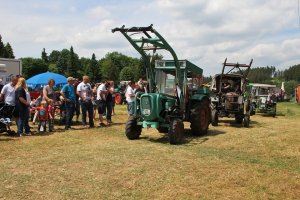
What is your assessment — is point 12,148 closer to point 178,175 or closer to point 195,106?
point 178,175

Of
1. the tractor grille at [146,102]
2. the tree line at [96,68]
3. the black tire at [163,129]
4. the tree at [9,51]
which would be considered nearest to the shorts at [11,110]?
the tractor grille at [146,102]

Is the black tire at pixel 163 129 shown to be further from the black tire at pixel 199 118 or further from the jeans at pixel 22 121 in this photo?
the jeans at pixel 22 121

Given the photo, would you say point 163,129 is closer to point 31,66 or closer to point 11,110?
point 11,110

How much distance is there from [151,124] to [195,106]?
1.90 metres

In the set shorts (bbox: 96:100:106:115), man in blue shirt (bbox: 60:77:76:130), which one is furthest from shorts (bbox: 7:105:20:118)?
shorts (bbox: 96:100:106:115)

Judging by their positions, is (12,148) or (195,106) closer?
(12,148)

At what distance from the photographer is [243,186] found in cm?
480

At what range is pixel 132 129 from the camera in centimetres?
850

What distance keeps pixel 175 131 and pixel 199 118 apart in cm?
160

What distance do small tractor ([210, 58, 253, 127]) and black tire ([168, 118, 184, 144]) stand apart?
158 inches

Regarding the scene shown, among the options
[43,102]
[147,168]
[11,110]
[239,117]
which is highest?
[43,102]

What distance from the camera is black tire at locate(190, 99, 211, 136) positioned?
9133mm

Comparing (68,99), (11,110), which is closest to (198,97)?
(68,99)

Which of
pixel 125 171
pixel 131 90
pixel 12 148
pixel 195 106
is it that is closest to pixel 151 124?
pixel 195 106
